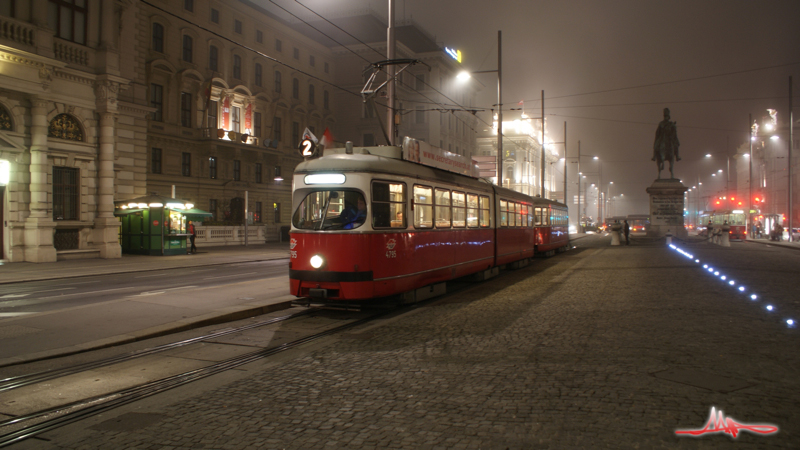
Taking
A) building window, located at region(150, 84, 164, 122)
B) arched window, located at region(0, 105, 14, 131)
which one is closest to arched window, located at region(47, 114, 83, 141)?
arched window, located at region(0, 105, 14, 131)

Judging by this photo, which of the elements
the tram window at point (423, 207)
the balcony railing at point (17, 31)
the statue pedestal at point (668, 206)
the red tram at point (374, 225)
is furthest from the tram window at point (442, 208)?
the statue pedestal at point (668, 206)

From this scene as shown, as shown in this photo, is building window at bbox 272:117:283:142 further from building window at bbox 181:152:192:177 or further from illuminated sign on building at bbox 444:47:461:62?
illuminated sign on building at bbox 444:47:461:62

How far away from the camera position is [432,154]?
469 inches

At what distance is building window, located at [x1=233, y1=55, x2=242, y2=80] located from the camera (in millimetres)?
41281

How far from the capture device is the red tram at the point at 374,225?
30.8 ft

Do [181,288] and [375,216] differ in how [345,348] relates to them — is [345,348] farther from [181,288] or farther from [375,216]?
[181,288]

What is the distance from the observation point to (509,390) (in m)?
5.24

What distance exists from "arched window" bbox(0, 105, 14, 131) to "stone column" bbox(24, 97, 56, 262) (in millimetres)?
793

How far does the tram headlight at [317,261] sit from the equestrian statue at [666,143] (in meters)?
44.3

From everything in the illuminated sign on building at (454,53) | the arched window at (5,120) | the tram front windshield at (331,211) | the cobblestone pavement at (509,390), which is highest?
the illuminated sign on building at (454,53)

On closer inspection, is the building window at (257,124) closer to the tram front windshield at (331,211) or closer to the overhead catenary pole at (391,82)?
the overhead catenary pole at (391,82)

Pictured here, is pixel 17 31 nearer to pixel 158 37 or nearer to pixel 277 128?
pixel 158 37

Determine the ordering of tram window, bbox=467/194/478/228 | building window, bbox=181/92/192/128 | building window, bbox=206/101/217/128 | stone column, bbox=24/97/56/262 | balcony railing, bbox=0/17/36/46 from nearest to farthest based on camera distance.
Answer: tram window, bbox=467/194/478/228 < balcony railing, bbox=0/17/36/46 < stone column, bbox=24/97/56/262 < building window, bbox=181/92/192/128 < building window, bbox=206/101/217/128

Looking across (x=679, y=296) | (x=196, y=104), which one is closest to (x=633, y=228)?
(x=196, y=104)
